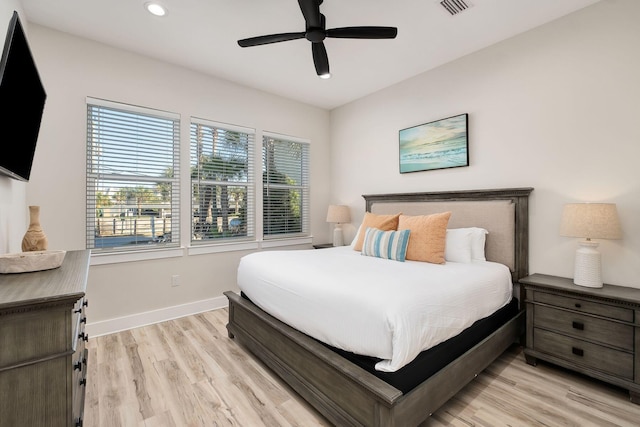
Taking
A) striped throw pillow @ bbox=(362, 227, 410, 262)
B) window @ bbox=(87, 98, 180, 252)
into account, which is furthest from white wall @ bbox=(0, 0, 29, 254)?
striped throw pillow @ bbox=(362, 227, 410, 262)

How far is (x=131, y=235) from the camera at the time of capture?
313cm

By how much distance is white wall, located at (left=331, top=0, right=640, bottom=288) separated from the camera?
224 cm

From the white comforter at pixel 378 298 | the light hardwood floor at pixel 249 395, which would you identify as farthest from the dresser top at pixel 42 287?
the white comforter at pixel 378 298

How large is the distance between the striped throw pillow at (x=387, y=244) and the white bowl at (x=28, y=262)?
233cm

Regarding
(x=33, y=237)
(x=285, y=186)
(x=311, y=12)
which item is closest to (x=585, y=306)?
(x=311, y=12)

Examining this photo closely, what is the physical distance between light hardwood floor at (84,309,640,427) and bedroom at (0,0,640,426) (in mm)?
855

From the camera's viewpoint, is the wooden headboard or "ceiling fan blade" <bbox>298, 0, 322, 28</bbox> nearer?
"ceiling fan blade" <bbox>298, 0, 322, 28</bbox>

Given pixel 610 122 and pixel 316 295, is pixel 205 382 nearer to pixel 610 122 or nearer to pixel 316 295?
pixel 316 295

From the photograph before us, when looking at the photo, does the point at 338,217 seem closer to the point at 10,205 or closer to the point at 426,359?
the point at 426,359

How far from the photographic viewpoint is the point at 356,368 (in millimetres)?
1535

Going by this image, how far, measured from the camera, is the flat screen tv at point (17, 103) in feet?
4.68

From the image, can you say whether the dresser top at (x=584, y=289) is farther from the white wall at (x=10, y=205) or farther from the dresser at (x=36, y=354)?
the white wall at (x=10, y=205)

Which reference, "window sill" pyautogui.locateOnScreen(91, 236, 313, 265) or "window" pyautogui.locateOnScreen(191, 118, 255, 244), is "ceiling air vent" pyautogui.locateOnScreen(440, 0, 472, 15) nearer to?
"window" pyautogui.locateOnScreen(191, 118, 255, 244)

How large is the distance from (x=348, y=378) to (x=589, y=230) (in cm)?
204
